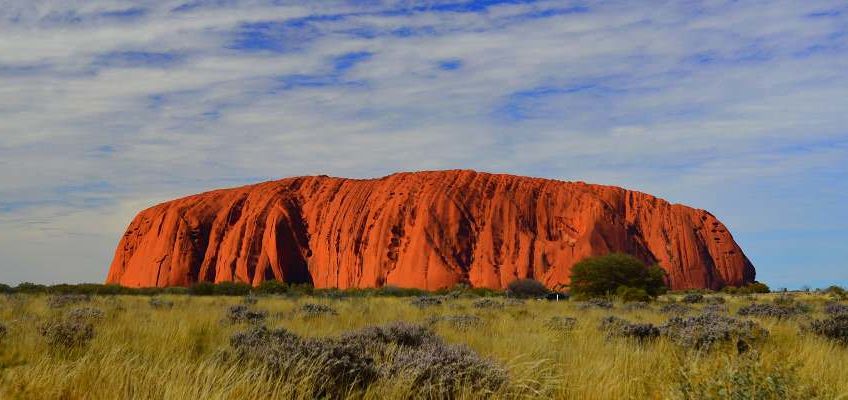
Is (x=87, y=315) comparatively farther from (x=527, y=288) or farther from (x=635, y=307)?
(x=527, y=288)

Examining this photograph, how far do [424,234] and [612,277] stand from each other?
2935 centimetres

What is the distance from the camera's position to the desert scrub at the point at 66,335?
8.01 meters

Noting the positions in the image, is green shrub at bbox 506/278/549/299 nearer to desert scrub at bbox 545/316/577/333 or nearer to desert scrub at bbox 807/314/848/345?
desert scrub at bbox 545/316/577/333

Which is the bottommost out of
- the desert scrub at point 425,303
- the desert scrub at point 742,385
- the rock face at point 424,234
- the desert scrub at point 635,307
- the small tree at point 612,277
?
the desert scrub at point 635,307

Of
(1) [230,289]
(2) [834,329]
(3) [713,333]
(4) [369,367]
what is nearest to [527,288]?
(1) [230,289]

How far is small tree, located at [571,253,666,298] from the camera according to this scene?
40.5 metres

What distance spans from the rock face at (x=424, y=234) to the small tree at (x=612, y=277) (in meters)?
23.3

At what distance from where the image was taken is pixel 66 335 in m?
8.25

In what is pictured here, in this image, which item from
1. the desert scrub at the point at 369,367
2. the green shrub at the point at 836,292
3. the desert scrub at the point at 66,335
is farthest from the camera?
the green shrub at the point at 836,292

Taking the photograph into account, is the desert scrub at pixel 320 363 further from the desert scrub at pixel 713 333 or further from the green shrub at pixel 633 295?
the green shrub at pixel 633 295

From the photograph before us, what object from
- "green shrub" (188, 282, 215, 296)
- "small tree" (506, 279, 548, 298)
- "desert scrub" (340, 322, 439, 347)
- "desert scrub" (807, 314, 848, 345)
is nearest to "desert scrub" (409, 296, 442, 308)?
"desert scrub" (807, 314, 848, 345)

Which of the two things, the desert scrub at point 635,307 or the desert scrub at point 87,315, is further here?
the desert scrub at point 635,307

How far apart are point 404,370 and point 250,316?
783cm

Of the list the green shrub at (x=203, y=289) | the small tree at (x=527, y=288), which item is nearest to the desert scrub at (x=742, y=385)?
the small tree at (x=527, y=288)
